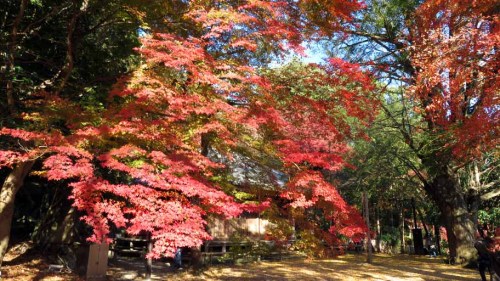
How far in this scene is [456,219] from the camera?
52.7 ft

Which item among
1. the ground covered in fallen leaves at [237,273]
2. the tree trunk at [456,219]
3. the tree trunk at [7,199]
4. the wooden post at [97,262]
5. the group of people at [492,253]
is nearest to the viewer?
the group of people at [492,253]

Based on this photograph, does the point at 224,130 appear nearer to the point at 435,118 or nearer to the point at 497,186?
the point at 435,118

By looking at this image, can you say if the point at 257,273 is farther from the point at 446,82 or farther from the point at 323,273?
the point at 446,82

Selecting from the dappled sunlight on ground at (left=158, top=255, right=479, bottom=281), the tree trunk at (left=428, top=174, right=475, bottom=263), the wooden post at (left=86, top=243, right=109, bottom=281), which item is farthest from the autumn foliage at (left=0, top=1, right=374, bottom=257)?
the tree trunk at (left=428, top=174, right=475, bottom=263)

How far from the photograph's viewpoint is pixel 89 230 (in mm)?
15250

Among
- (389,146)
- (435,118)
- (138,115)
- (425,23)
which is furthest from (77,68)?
(389,146)

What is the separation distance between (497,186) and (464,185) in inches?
86.1

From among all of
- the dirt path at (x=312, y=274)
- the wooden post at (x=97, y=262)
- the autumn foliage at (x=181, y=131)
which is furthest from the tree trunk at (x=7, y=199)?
the dirt path at (x=312, y=274)

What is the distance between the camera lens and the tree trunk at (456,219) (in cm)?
1589

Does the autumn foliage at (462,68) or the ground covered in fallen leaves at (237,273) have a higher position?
the autumn foliage at (462,68)

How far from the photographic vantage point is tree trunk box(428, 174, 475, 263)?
15.9 m

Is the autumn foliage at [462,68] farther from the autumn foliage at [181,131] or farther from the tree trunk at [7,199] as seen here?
the tree trunk at [7,199]

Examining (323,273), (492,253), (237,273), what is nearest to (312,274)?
(323,273)

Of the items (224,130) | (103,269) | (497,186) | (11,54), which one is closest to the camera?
(224,130)
